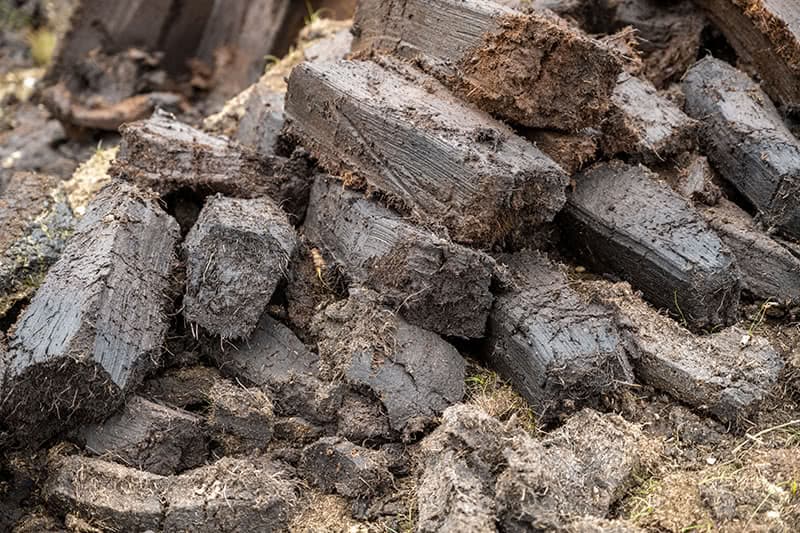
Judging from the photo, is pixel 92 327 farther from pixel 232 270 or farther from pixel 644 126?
pixel 644 126

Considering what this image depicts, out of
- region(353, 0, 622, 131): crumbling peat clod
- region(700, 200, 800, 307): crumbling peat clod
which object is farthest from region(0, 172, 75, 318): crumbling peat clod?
region(700, 200, 800, 307): crumbling peat clod

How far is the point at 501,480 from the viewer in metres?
2.87

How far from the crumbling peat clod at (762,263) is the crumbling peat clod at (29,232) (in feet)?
10.1

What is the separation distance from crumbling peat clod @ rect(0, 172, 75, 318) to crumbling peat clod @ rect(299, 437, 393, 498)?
5.23 ft

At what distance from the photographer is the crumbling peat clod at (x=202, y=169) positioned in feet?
13.2

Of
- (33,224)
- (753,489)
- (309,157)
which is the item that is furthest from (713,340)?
(33,224)

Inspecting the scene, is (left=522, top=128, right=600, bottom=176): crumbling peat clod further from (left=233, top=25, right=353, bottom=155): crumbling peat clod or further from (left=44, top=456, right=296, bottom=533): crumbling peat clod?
(left=44, top=456, right=296, bottom=533): crumbling peat clod

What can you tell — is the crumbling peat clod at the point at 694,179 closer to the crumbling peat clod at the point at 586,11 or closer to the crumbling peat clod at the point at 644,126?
the crumbling peat clod at the point at 644,126

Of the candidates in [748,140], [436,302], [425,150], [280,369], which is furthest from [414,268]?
[748,140]

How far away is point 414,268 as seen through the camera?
3.39 meters

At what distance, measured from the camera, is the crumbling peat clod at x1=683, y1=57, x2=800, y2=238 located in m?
3.89

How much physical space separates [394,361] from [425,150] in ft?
2.96

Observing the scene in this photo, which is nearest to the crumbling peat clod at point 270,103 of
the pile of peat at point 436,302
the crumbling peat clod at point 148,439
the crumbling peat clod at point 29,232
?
the pile of peat at point 436,302

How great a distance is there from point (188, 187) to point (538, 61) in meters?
1.74
